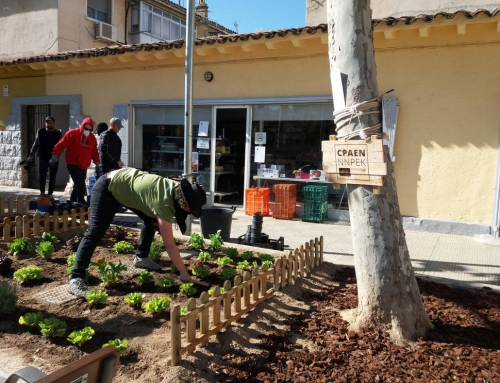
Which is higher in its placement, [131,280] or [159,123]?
[159,123]

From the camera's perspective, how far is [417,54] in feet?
25.1

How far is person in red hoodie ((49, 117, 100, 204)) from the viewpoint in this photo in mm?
7938

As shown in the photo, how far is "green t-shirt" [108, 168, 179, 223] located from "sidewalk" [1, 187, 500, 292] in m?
2.36

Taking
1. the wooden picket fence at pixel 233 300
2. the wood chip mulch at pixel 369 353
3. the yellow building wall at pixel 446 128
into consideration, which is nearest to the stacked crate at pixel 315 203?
the yellow building wall at pixel 446 128

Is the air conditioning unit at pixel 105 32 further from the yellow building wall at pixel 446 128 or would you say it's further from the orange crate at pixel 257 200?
the yellow building wall at pixel 446 128

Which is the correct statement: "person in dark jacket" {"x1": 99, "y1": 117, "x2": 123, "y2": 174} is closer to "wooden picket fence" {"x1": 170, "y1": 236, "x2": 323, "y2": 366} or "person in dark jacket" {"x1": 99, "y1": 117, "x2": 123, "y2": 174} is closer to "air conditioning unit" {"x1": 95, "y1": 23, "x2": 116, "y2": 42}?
"wooden picket fence" {"x1": 170, "y1": 236, "x2": 323, "y2": 366}

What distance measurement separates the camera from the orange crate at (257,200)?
9.12 metres

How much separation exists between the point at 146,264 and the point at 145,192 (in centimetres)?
109

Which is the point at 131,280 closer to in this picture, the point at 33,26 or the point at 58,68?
the point at 58,68

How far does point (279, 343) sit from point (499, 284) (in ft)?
10.1

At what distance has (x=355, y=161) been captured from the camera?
3098 millimetres

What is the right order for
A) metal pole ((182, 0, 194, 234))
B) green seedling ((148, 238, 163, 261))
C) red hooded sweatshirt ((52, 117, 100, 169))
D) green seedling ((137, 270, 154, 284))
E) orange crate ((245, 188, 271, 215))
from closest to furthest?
green seedling ((137, 270, 154, 284))
green seedling ((148, 238, 163, 261))
metal pole ((182, 0, 194, 234))
red hooded sweatshirt ((52, 117, 100, 169))
orange crate ((245, 188, 271, 215))

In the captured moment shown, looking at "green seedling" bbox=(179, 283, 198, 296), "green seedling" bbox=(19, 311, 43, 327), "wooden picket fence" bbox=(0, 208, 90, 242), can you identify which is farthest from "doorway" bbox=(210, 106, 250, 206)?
"green seedling" bbox=(19, 311, 43, 327)

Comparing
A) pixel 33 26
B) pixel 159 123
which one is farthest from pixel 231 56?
pixel 33 26
